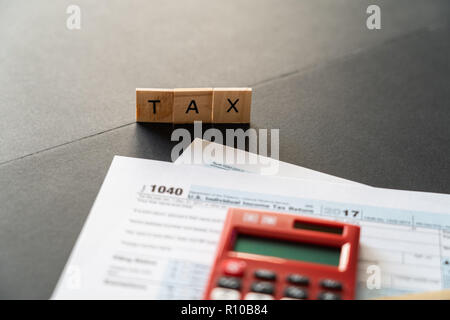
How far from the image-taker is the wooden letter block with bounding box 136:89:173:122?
768 mm

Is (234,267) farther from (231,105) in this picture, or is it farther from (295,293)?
(231,105)

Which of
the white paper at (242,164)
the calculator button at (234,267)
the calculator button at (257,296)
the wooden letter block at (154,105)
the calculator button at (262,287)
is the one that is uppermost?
the wooden letter block at (154,105)

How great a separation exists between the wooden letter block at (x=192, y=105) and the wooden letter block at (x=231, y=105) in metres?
0.01

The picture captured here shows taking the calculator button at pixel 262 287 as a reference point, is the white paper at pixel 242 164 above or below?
above

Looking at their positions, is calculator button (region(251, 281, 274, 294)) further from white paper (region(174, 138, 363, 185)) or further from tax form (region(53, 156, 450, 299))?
white paper (region(174, 138, 363, 185))

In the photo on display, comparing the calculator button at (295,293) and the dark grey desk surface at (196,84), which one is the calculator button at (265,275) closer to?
the calculator button at (295,293)

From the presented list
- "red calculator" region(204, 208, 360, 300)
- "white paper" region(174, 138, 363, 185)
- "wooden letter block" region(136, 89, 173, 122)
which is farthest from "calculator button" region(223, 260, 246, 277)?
"wooden letter block" region(136, 89, 173, 122)

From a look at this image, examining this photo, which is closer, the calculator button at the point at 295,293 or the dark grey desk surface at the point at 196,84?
the calculator button at the point at 295,293

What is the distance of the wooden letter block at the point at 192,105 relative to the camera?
0.77 m

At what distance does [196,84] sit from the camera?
Result: 0.88 metres

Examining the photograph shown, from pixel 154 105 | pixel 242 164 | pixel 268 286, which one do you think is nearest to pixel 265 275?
pixel 268 286

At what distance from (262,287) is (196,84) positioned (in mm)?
406

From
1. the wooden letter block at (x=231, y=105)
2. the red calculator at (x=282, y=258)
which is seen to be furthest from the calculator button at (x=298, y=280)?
the wooden letter block at (x=231, y=105)

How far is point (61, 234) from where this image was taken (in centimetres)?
63
